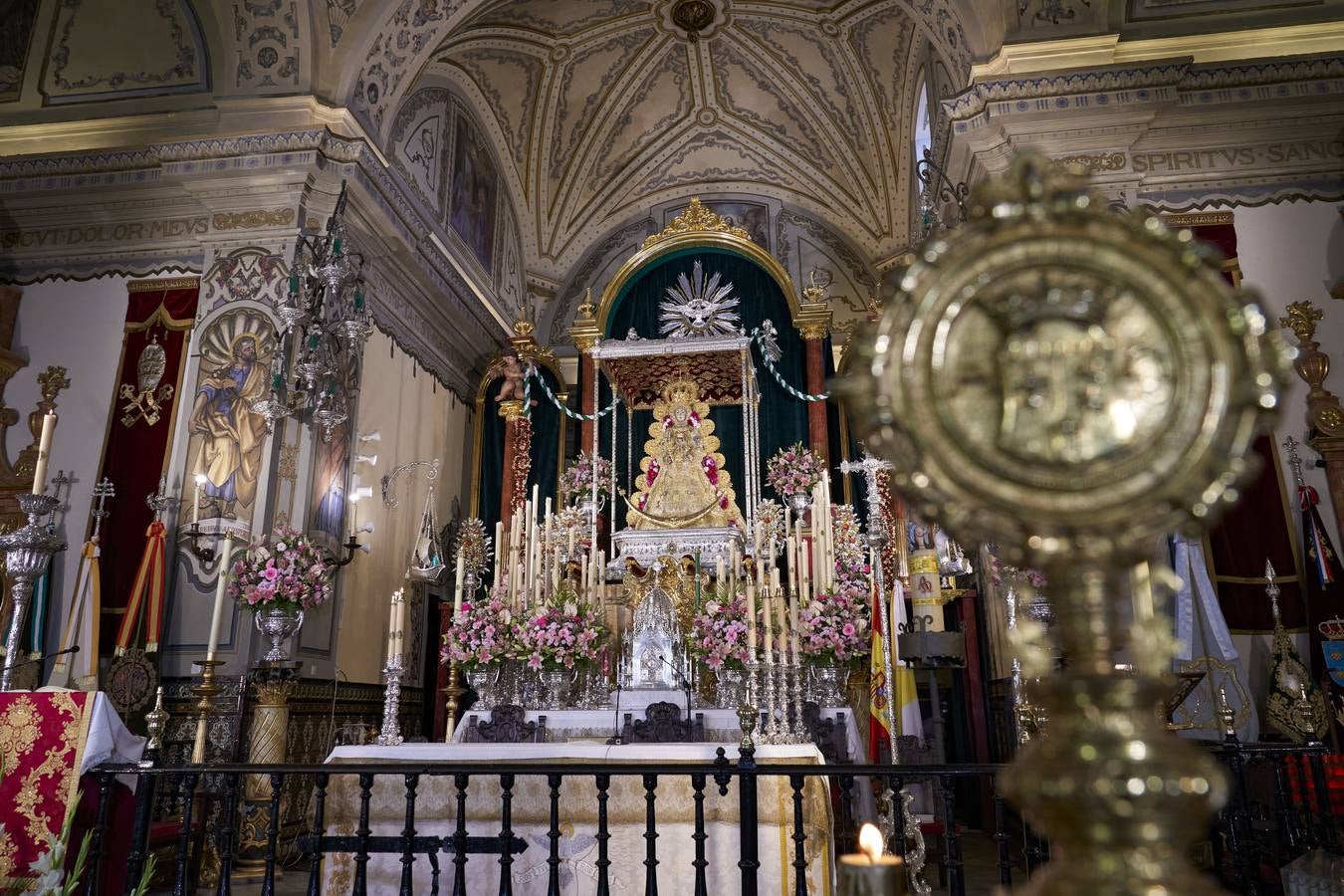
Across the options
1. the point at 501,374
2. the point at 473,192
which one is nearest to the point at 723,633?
the point at 501,374

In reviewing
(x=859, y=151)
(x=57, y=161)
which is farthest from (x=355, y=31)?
(x=859, y=151)

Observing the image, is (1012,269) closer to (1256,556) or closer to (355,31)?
(1256,556)

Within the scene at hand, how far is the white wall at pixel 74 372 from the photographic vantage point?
730 centimetres

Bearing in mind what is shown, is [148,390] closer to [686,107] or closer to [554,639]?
[554,639]

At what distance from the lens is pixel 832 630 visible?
576cm

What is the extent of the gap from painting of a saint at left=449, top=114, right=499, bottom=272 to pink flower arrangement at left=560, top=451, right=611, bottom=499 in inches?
129

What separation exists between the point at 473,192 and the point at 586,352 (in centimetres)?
284

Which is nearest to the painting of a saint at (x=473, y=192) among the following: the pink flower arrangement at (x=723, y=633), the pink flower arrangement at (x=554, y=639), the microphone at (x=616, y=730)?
the pink flower arrangement at (x=554, y=639)

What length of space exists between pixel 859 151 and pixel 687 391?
4.89 m

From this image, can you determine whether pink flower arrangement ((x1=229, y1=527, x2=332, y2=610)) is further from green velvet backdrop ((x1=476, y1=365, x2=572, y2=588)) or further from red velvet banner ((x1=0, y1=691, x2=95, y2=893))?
green velvet backdrop ((x1=476, y1=365, x2=572, y2=588))

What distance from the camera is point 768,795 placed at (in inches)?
144

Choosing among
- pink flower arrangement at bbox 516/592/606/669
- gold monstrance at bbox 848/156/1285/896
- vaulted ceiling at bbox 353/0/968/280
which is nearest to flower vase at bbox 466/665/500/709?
pink flower arrangement at bbox 516/592/606/669

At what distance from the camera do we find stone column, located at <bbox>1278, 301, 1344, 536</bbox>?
6.13 m

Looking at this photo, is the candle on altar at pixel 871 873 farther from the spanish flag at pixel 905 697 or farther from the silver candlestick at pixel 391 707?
the spanish flag at pixel 905 697
